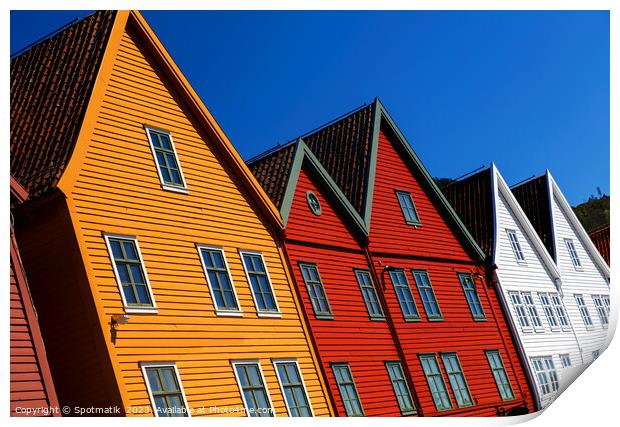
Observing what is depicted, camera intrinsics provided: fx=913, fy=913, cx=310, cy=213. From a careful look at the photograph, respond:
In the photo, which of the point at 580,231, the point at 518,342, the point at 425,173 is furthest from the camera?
the point at 580,231

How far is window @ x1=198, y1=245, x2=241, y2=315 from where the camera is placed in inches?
754

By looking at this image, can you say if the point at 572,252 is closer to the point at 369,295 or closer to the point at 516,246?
the point at 516,246

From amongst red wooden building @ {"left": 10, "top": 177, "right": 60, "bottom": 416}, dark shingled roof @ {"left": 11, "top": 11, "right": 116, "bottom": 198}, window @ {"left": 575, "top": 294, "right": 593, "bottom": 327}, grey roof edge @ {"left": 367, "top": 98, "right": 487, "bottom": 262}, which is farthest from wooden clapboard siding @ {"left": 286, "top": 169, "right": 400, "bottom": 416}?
window @ {"left": 575, "top": 294, "right": 593, "bottom": 327}

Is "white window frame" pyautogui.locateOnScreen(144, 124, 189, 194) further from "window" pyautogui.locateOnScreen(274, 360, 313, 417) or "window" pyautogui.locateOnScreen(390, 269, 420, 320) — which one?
"window" pyautogui.locateOnScreen(390, 269, 420, 320)

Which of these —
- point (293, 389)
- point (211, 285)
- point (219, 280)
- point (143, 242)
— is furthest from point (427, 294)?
point (143, 242)

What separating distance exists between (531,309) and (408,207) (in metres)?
6.43

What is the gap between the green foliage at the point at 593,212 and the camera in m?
34.0

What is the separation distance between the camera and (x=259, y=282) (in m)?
20.8

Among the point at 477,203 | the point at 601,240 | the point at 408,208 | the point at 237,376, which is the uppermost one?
the point at 477,203

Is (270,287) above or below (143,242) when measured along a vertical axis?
below

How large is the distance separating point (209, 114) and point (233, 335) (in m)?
5.05

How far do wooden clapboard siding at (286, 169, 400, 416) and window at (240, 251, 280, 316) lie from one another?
1.23 m

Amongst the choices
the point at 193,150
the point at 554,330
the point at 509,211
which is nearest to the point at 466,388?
the point at 554,330

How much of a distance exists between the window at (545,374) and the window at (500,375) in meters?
1.92
